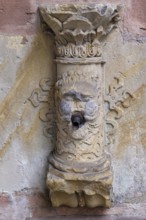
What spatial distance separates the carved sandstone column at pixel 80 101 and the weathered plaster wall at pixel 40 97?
61 mm

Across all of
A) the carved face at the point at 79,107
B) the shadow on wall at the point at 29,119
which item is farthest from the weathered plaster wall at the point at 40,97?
the carved face at the point at 79,107

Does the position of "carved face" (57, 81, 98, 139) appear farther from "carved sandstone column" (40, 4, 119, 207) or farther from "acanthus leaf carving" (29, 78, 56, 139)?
"acanthus leaf carving" (29, 78, 56, 139)

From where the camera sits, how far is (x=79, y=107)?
144 centimetres

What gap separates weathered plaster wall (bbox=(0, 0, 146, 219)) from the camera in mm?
1509

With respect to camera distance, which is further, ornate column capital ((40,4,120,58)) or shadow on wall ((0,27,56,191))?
shadow on wall ((0,27,56,191))

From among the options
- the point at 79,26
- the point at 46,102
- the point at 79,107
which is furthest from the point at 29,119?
the point at 79,26

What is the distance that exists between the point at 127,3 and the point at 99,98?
1.00 ft

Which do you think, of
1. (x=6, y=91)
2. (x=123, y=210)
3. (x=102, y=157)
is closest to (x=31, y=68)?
(x=6, y=91)

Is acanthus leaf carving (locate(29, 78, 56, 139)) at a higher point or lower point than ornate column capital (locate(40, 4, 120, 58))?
lower

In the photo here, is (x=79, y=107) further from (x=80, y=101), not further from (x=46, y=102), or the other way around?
(x=46, y=102)

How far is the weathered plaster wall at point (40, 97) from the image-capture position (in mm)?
1509

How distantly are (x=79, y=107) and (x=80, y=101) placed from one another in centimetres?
2

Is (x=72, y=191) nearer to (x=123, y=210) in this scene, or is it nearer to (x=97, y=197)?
(x=97, y=197)

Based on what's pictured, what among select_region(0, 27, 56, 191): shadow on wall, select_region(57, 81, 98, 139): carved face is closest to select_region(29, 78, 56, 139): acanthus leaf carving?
select_region(0, 27, 56, 191): shadow on wall
